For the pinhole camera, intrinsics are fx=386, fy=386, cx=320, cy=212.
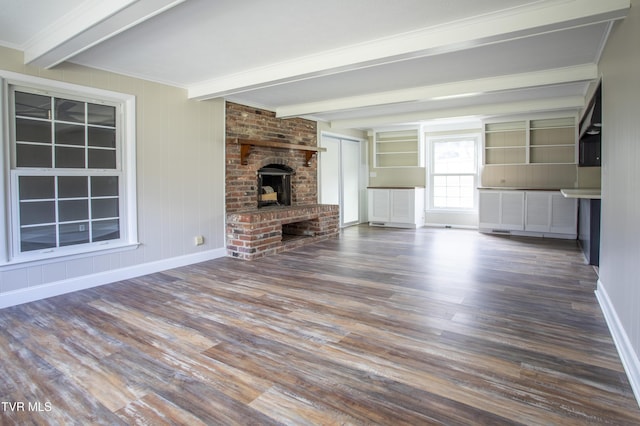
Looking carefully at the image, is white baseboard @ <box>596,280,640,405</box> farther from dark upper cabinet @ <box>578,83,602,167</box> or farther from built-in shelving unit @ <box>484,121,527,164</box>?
built-in shelving unit @ <box>484,121,527,164</box>

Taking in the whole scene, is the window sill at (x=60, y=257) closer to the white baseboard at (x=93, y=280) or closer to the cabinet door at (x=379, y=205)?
the white baseboard at (x=93, y=280)

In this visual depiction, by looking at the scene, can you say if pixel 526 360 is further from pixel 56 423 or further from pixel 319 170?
pixel 319 170

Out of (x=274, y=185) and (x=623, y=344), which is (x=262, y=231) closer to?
(x=274, y=185)

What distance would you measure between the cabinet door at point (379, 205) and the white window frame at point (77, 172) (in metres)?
5.60

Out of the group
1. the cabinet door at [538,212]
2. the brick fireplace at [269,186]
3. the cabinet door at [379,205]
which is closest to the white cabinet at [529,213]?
the cabinet door at [538,212]

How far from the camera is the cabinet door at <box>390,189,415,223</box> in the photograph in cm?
847

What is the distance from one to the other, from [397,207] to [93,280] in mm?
6205

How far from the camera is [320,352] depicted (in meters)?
2.50

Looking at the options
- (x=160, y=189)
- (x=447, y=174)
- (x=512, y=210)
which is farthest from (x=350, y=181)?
(x=160, y=189)

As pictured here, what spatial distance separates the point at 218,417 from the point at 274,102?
4916 mm

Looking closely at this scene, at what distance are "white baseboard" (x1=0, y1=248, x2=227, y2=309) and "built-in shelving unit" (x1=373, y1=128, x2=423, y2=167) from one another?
17.2 feet

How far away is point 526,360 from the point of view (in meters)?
2.36

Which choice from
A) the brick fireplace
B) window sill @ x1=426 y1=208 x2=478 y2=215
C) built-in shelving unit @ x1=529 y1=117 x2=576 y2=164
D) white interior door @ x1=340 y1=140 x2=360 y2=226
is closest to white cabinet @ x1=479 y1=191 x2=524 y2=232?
window sill @ x1=426 y1=208 x2=478 y2=215

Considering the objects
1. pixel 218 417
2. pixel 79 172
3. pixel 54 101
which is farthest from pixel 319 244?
pixel 218 417
